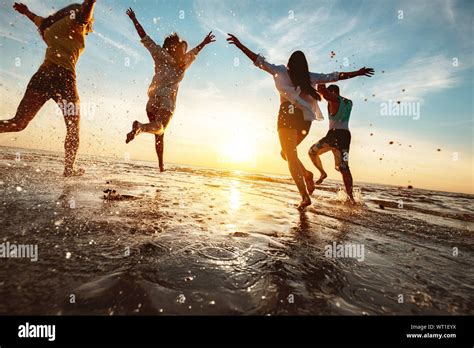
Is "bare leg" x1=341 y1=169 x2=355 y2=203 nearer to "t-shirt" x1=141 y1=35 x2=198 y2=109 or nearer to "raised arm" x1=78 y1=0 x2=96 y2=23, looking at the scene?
"t-shirt" x1=141 y1=35 x2=198 y2=109

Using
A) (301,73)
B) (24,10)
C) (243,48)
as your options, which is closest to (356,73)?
(301,73)

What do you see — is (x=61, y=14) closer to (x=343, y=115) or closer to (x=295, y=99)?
(x=295, y=99)

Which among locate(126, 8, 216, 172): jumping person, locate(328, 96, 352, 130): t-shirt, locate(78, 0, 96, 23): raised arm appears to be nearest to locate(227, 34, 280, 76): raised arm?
locate(126, 8, 216, 172): jumping person

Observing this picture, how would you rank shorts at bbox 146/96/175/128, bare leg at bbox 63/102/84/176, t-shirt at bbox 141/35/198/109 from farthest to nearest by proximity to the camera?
shorts at bbox 146/96/175/128 → t-shirt at bbox 141/35/198/109 → bare leg at bbox 63/102/84/176

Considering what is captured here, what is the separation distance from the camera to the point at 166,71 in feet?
15.6

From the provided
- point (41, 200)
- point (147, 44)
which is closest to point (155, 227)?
point (41, 200)

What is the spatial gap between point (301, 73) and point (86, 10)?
3537mm

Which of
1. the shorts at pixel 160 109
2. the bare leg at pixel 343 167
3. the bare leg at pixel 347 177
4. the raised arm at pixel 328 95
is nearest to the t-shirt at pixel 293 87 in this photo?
the raised arm at pixel 328 95

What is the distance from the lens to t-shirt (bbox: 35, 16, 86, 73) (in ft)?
12.7

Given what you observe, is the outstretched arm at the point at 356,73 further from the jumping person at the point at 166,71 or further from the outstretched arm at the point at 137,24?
the outstretched arm at the point at 137,24

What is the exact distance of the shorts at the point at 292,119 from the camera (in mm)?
4238

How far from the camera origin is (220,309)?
118 centimetres

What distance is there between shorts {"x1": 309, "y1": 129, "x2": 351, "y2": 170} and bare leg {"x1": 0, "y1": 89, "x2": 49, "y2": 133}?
5.43 metres
